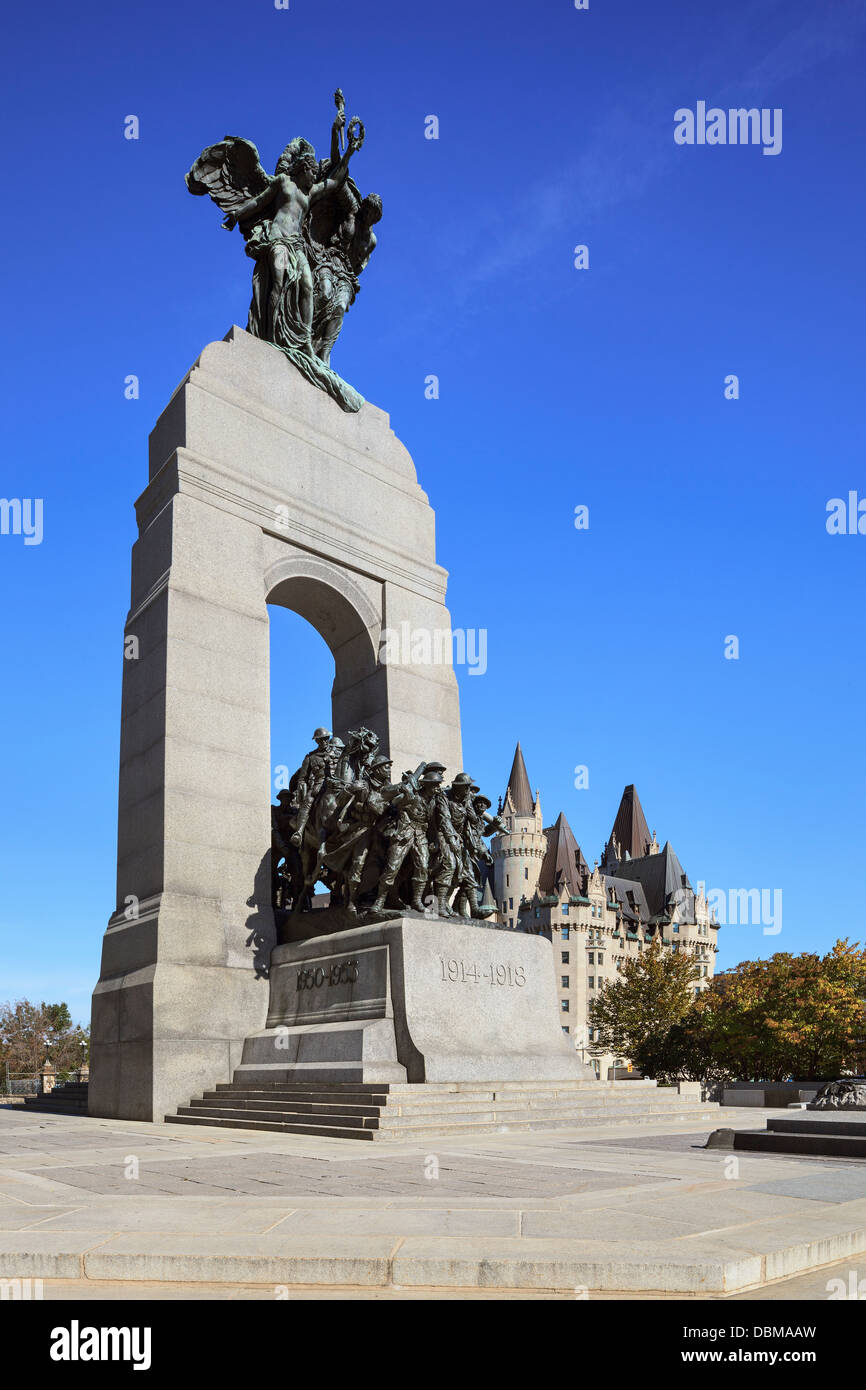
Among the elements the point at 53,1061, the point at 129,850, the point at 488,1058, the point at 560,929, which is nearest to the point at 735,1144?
the point at 488,1058

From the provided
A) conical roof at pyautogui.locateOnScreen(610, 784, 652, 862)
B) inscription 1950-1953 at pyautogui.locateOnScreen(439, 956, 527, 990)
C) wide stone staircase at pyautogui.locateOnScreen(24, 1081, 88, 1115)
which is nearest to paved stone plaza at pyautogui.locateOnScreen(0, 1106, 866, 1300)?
inscription 1950-1953 at pyautogui.locateOnScreen(439, 956, 527, 990)

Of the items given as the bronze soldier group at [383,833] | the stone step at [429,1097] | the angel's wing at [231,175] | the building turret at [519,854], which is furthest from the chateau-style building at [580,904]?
the stone step at [429,1097]

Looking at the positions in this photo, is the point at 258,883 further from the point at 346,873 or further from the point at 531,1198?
the point at 531,1198

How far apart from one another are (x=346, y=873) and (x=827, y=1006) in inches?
931

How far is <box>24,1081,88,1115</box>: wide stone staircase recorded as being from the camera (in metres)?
22.6

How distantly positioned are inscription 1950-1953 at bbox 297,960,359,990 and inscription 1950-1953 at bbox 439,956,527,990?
1.47 metres

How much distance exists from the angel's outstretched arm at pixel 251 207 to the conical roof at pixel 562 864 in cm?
9408

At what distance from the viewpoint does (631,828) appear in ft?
491

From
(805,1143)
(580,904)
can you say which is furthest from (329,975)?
(580,904)

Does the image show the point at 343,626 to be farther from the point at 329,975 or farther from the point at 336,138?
the point at 336,138

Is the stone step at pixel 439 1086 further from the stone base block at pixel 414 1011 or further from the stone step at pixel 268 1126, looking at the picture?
the stone step at pixel 268 1126

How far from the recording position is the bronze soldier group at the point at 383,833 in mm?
19406

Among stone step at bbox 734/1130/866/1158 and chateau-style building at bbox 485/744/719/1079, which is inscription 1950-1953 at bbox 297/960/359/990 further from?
chateau-style building at bbox 485/744/719/1079

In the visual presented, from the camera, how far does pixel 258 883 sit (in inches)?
862
